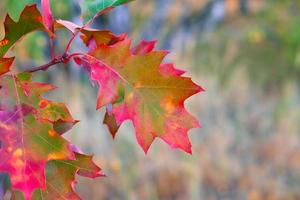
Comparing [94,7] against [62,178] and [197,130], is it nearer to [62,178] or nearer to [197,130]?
[62,178]

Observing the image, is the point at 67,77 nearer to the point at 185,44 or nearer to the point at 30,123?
the point at 185,44

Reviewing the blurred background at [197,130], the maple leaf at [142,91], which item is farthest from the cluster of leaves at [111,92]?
the blurred background at [197,130]

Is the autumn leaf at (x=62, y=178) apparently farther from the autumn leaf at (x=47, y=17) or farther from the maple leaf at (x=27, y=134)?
the autumn leaf at (x=47, y=17)

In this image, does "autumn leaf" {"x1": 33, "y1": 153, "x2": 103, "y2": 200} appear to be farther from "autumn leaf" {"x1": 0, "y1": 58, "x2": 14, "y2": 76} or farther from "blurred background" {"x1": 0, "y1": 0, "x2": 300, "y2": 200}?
"blurred background" {"x1": 0, "y1": 0, "x2": 300, "y2": 200}

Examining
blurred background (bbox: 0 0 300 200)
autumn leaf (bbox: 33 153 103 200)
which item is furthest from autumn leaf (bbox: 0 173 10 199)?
blurred background (bbox: 0 0 300 200)

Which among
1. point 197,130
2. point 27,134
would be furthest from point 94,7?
point 197,130

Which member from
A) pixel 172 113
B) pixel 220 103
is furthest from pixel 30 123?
pixel 220 103
